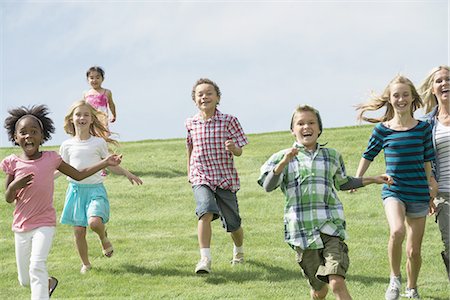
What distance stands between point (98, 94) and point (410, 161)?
884 centimetres

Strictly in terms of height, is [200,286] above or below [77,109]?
below

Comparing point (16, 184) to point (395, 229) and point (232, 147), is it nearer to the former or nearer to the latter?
point (232, 147)

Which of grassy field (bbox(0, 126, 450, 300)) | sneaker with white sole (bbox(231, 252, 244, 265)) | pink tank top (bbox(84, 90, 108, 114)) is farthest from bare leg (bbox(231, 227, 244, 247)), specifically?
pink tank top (bbox(84, 90, 108, 114))

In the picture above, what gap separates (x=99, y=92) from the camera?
50.4 ft

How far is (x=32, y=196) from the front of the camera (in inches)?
299

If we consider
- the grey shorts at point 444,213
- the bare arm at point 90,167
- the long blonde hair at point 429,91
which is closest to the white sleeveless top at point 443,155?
the grey shorts at point 444,213

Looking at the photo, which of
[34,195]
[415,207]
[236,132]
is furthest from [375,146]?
[34,195]

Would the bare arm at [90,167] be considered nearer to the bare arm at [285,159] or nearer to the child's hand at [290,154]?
the bare arm at [285,159]

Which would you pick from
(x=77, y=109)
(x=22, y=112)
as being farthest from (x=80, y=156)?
(x=22, y=112)

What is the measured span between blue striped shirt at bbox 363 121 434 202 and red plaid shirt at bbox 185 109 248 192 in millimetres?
2168

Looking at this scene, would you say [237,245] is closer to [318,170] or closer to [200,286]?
[200,286]

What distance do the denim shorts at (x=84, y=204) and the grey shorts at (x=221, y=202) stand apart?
116 cm

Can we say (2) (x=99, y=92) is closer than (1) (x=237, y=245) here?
No

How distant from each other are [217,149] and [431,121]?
102 inches
